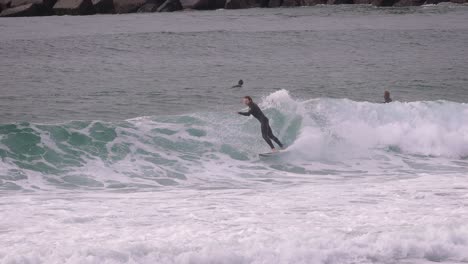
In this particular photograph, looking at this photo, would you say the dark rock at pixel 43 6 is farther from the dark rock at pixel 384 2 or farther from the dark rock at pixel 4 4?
the dark rock at pixel 384 2

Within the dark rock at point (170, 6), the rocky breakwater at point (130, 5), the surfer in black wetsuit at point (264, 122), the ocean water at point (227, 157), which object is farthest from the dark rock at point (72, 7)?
the surfer in black wetsuit at point (264, 122)

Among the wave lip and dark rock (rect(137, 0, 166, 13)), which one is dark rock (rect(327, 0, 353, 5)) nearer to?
A: dark rock (rect(137, 0, 166, 13))

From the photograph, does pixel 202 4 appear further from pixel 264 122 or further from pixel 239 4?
pixel 264 122

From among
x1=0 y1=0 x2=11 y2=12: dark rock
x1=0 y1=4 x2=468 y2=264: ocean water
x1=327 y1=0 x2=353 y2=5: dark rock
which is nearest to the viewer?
x1=0 y1=4 x2=468 y2=264: ocean water

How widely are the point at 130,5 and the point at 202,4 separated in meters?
5.30

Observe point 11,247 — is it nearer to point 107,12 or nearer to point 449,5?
point 107,12

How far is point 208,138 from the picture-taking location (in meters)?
17.5

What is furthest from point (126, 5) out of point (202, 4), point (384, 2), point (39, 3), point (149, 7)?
point (384, 2)

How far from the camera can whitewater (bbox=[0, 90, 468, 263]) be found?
942 cm

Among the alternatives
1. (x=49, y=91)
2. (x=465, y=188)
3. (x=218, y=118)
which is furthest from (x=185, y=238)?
(x=49, y=91)

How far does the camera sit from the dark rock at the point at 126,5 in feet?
203

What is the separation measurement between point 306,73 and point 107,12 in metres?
31.5

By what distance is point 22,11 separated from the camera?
56.2 metres

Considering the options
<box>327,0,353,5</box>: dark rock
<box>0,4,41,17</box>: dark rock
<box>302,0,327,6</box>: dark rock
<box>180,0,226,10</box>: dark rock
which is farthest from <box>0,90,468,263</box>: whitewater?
<box>302,0,327,6</box>: dark rock
